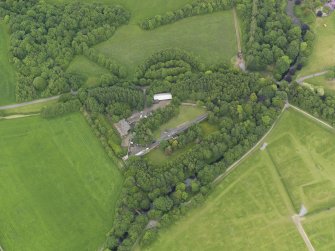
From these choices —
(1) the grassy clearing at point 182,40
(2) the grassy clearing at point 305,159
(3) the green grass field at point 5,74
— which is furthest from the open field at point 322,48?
(3) the green grass field at point 5,74

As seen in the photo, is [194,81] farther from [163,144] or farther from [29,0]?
[29,0]

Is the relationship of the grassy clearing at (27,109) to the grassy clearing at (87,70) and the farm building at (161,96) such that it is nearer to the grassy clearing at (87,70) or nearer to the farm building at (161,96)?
→ the grassy clearing at (87,70)

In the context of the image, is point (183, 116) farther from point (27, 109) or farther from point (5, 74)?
point (5, 74)

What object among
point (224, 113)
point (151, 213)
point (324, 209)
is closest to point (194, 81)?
point (224, 113)

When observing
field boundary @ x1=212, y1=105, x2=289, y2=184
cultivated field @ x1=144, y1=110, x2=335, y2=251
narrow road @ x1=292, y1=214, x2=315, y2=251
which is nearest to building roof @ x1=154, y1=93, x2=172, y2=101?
field boundary @ x1=212, y1=105, x2=289, y2=184

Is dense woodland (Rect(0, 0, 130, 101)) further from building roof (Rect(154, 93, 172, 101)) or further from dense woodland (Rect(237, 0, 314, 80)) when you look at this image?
dense woodland (Rect(237, 0, 314, 80))

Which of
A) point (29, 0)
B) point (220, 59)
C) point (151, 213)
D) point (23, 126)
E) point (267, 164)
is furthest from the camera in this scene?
point (29, 0)

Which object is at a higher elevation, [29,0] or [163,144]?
[29,0]
